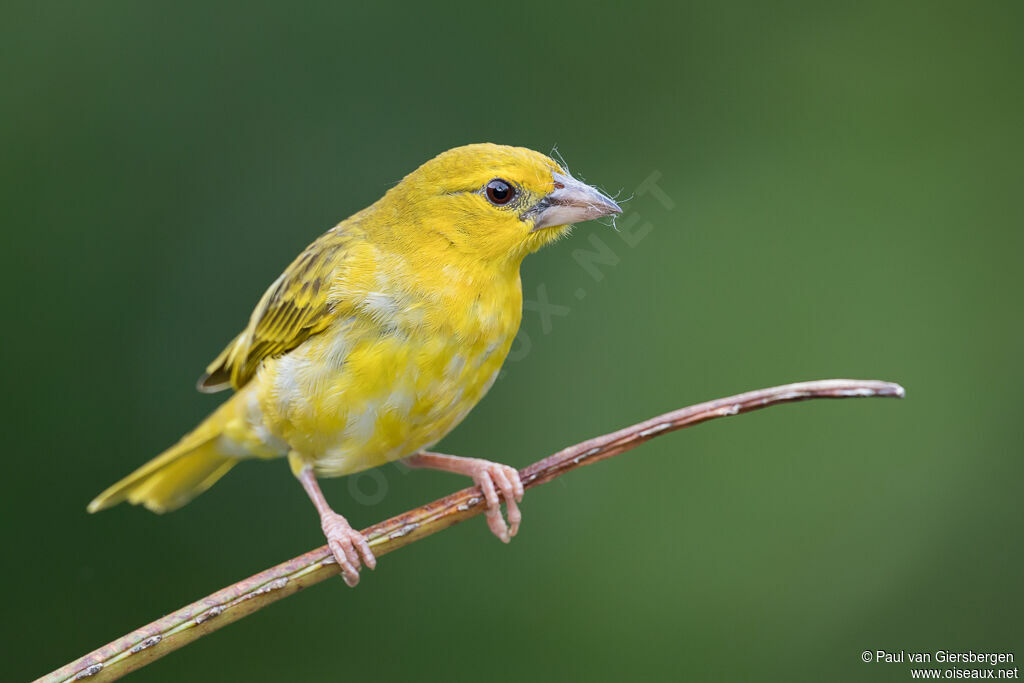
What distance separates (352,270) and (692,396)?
2259mm

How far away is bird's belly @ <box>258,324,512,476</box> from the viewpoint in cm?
297

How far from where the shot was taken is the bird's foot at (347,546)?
317 centimetres

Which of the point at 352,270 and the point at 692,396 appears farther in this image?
the point at 692,396

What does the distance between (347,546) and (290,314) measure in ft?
2.66

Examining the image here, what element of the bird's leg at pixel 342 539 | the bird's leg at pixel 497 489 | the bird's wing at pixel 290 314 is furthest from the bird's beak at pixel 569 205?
the bird's leg at pixel 342 539

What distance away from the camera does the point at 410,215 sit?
317 cm

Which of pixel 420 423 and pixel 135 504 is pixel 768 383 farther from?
pixel 135 504

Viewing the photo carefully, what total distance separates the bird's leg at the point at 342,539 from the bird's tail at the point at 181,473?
50cm

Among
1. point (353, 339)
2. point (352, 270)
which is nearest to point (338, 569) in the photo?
point (353, 339)

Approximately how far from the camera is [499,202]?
9.78 feet

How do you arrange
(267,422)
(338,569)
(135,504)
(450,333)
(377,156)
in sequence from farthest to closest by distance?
(377,156), (135,504), (267,422), (450,333), (338,569)

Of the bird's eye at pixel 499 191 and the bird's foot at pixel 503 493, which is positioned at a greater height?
the bird's eye at pixel 499 191
